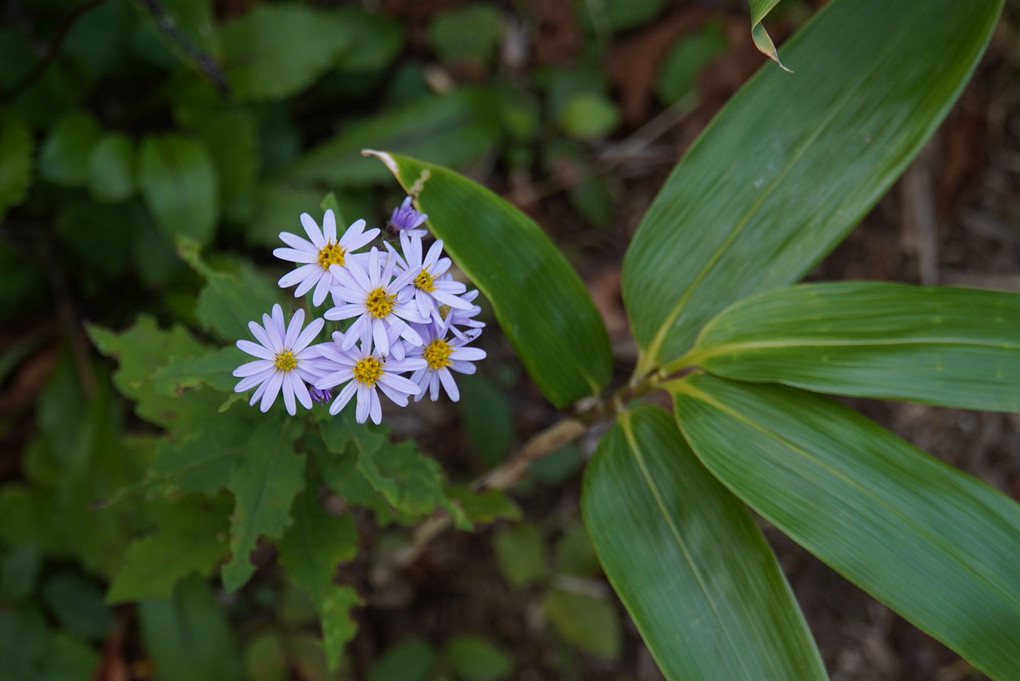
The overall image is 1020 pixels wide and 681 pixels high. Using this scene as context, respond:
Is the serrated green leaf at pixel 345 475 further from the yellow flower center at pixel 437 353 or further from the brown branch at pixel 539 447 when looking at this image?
the brown branch at pixel 539 447

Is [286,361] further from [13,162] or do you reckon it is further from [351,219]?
[13,162]

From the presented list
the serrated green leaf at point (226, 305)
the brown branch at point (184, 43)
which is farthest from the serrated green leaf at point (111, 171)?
the serrated green leaf at point (226, 305)

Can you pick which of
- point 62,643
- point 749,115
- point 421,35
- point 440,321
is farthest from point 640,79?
point 62,643

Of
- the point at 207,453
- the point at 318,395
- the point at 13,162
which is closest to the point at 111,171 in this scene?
the point at 13,162

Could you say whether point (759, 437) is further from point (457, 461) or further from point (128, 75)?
point (128, 75)

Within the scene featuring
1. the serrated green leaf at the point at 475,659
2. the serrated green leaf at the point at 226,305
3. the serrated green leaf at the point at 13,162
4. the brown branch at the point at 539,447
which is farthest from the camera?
the serrated green leaf at the point at 475,659

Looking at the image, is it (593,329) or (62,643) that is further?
(62,643)
